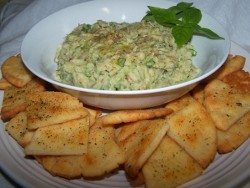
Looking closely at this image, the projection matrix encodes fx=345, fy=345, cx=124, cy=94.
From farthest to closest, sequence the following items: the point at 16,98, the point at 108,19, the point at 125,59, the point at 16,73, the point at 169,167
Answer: the point at 108,19, the point at 16,73, the point at 16,98, the point at 125,59, the point at 169,167

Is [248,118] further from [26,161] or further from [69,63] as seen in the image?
[26,161]

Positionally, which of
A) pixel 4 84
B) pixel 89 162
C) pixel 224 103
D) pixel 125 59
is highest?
pixel 125 59

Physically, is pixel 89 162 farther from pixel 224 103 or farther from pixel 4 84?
pixel 4 84

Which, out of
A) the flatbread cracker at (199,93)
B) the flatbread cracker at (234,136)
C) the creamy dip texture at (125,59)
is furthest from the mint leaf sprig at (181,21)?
the flatbread cracker at (234,136)

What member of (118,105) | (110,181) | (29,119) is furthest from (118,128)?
(29,119)

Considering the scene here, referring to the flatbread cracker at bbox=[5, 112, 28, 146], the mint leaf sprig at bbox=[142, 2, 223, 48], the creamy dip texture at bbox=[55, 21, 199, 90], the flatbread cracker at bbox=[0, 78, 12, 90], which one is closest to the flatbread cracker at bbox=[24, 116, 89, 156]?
the flatbread cracker at bbox=[5, 112, 28, 146]

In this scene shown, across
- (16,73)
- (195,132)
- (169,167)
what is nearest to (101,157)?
(169,167)
